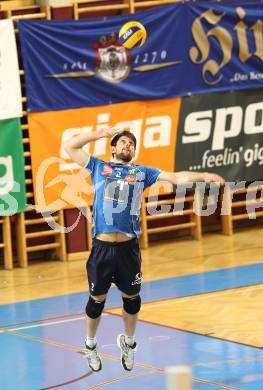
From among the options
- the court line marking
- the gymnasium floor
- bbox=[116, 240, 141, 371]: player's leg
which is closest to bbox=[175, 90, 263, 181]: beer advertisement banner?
the gymnasium floor

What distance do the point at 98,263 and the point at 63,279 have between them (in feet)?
15.6

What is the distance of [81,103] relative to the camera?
12.6 m

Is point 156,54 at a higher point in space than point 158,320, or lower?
higher

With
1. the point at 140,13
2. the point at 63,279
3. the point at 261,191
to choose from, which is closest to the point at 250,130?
the point at 261,191

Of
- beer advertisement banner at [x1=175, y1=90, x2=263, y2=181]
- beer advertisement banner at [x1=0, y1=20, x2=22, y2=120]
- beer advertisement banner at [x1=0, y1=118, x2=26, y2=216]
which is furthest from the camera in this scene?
beer advertisement banner at [x1=175, y1=90, x2=263, y2=181]

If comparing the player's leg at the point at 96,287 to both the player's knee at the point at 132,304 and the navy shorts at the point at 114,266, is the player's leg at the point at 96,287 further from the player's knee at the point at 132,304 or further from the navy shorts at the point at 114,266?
the player's knee at the point at 132,304

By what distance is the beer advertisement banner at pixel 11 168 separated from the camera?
1209 centimetres

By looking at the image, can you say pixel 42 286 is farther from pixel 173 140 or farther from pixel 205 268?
pixel 173 140

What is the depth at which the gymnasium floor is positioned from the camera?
Result: 716cm

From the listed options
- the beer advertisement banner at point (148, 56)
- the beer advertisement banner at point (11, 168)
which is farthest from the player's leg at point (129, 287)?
the beer advertisement banner at point (148, 56)

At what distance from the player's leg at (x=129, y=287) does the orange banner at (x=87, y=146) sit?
5.48 meters

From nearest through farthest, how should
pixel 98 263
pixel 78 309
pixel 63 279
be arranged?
pixel 98 263
pixel 78 309
pixel 63 279

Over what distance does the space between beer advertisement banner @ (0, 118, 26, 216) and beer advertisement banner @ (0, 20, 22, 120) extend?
0.53 feet

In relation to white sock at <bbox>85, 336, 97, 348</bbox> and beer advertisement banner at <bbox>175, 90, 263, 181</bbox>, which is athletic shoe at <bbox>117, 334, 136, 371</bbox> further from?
beer advertisement banner at <bbox>175, 90, 263, 181</bbox>
